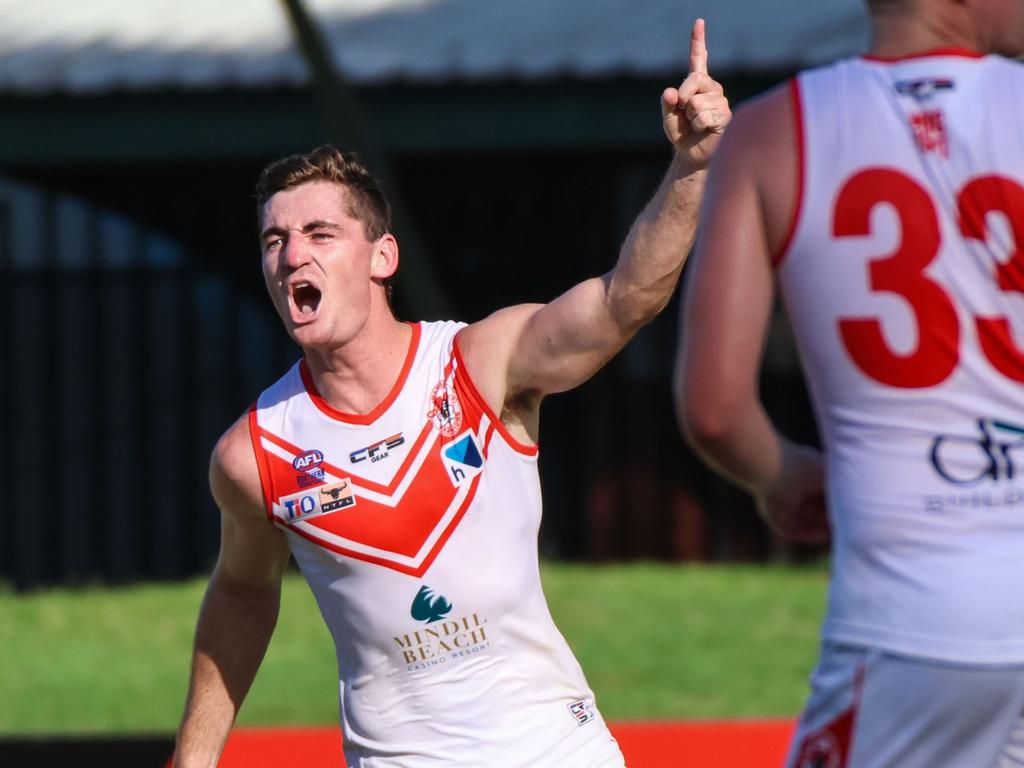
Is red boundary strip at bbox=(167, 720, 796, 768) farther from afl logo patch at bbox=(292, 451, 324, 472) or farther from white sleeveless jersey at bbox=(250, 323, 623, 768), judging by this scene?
afl logo patch at bbox=(292, 451, 324, 472)

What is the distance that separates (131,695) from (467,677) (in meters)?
5.46

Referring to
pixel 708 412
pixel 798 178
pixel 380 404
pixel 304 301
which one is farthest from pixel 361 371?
pixel 798 178

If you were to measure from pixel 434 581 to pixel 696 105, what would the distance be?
1104mm

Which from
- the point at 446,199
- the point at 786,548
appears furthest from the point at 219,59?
the point at 786,548

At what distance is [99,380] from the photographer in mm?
11547

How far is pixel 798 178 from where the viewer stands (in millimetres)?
2225

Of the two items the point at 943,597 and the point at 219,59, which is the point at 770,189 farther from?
the point at 219,59

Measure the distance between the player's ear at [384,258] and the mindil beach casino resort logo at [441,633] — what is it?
70 centimetres

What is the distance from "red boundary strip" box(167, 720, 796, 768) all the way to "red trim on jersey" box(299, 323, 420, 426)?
2142mm

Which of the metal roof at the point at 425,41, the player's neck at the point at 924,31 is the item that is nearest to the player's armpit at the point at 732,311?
the player's neck at the point at 924,31

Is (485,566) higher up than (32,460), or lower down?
higher up

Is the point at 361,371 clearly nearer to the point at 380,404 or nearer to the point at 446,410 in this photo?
the point at 380,404

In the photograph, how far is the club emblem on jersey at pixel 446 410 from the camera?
3404 mm

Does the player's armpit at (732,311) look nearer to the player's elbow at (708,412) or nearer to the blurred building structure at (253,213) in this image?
the player's elbow at (708,412)
